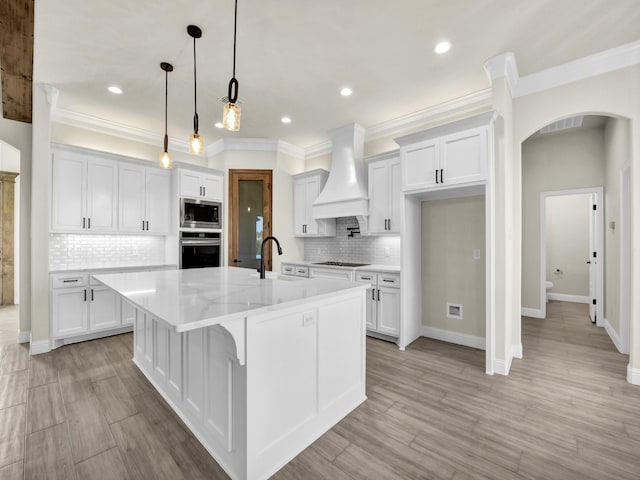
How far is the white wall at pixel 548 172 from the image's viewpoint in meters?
4.59

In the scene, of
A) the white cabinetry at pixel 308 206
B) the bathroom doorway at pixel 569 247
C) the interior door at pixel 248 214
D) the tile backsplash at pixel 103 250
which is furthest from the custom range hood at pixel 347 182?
the bathroom doorway at pixel 569 247

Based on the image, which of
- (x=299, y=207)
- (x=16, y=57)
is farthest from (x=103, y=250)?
(x=299, y=207)

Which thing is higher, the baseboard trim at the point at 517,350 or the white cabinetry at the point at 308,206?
the white cabinetry at the point at 308,206

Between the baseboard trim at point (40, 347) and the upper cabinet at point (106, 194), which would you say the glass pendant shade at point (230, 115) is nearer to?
the upper cabinet at point (106, 194)

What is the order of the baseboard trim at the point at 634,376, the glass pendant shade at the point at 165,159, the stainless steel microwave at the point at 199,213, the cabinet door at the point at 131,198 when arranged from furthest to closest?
the stainless steel microwave at the point at 199,213 → the cabinet door at the point at 131,198 → the glass pendant shade at the point at 165,159 → the baseboard trim at the point at 634,376

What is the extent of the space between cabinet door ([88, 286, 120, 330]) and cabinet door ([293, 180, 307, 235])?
→ 2984mm

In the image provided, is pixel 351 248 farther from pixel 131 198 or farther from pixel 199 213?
pixel 131 198

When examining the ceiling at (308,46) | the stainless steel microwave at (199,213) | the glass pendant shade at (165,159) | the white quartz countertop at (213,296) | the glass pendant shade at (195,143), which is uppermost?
the ceiling at (308,46)

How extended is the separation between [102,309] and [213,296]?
3.20 meters

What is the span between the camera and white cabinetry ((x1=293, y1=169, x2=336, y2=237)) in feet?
16.5

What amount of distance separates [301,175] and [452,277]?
122 inches

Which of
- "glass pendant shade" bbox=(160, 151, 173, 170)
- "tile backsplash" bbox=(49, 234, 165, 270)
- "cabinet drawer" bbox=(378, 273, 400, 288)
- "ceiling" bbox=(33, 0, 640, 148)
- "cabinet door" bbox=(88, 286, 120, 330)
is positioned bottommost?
"cabinet door" bbox=(88, 286, 120, 330)

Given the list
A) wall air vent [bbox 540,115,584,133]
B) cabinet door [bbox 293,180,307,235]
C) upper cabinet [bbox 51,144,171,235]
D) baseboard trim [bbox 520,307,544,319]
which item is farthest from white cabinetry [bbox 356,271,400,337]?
upper cabinet [bbox 51,144,171,235]

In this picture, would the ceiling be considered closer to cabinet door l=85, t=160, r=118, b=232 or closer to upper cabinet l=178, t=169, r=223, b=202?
cabinet door l=85, t=160, r=118, b=232
